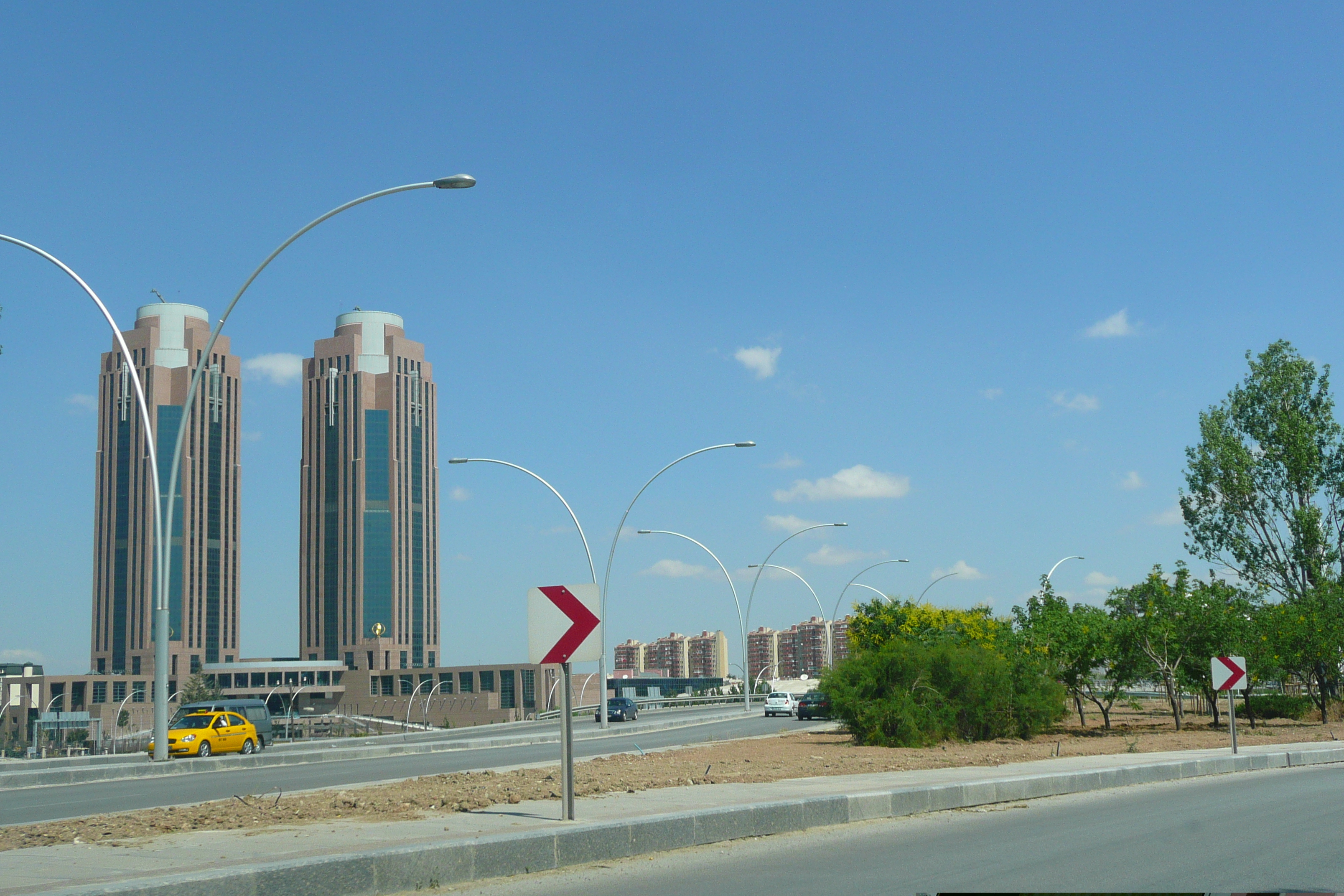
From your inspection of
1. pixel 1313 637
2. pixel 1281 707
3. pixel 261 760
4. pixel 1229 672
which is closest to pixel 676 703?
pixel 1281 707

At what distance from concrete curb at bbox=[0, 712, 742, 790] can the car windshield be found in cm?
195

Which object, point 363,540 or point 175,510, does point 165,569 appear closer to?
point 175,510

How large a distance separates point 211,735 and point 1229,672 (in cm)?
2718

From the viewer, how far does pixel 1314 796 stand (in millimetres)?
15984

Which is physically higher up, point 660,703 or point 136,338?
point 136,338

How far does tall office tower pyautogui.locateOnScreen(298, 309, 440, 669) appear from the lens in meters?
193

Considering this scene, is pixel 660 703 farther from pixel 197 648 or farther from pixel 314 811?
pixel 197 648

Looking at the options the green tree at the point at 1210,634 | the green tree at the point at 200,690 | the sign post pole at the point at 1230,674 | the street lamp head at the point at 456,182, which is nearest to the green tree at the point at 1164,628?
the green tree at the point at 1210,634

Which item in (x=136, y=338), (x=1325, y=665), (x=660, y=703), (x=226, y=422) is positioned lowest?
Result: (x=660, y=703)

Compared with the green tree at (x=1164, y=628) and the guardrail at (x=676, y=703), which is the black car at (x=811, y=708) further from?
the guardrail at (x=676, y=703)

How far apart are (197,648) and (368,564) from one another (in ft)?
99.0

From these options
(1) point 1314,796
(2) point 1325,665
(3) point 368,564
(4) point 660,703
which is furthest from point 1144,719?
(3) point 368,564

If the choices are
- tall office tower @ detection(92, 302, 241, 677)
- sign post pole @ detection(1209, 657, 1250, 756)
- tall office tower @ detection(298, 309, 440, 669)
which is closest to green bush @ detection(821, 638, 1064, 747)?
sign post pole @ detection(1209, 657, 1250, 756)

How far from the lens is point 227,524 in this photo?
19525 cm
